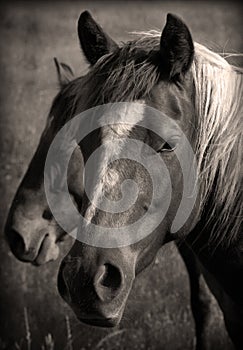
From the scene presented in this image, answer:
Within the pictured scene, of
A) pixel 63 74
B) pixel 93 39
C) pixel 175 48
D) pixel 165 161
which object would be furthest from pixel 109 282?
pixel 63 74

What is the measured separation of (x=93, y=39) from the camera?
2.80 metres

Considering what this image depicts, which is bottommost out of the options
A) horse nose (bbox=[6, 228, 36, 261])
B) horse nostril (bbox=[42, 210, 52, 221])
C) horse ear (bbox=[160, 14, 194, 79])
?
horse nose (bbox=[6, 228, 36, 261])

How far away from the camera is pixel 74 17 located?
668 centimetres

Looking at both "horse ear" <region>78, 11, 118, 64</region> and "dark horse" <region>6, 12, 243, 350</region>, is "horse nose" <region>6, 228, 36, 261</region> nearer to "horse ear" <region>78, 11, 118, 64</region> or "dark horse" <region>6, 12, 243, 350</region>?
"dark horse" <region>6, 12, 243, 350</region>

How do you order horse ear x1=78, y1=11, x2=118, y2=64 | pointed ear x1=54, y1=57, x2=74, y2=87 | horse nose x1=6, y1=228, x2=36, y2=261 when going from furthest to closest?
pointed ear x1=54, y1=57, x2=74, y2=87
horse nose x1=6, y1=228, x2=36, y2=261
horse ear x1=78, y1=11, x2=118, y2=64

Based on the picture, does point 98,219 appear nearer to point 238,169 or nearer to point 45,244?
point 238,169

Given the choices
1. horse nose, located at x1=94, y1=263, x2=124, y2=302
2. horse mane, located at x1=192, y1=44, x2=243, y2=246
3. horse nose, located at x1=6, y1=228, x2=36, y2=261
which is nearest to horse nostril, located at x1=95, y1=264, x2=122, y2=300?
horse nose, located at x1=94, y1=263, x2=124, y2=302

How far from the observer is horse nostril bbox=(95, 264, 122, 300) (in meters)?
2.19

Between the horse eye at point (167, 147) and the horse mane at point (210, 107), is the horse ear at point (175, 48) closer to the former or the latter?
the horse mane at point (210, 107)

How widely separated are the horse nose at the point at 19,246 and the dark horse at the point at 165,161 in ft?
3.67

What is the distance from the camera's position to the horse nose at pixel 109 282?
7.18 feet

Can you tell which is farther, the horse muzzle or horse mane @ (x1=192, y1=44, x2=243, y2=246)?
horse mane @ (x1=192, y1=44, x2=243, y2=246)

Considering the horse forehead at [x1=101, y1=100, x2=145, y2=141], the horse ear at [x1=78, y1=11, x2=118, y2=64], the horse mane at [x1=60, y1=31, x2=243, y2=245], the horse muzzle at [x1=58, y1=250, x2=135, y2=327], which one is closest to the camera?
the horse muzzle at [x1=58, y1=250, x2=135, y2=327]

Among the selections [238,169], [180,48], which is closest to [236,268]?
[238,169]
